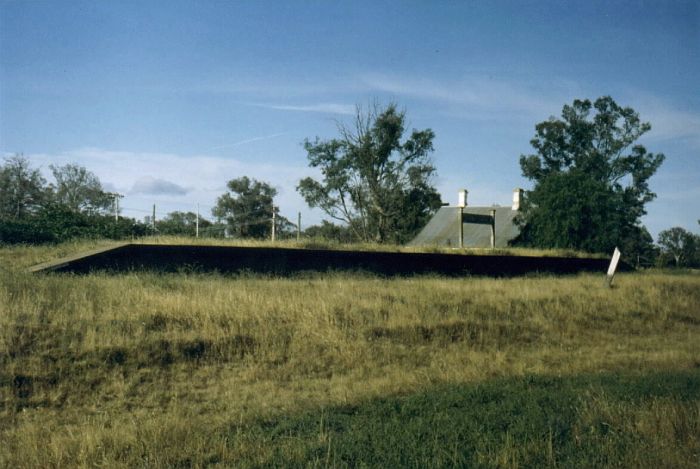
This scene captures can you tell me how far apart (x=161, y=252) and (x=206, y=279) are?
1.48 metres

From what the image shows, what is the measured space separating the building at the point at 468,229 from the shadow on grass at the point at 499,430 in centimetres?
3544

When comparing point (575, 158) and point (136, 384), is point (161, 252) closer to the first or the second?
point (136, 384)

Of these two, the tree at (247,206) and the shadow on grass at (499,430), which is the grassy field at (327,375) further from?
the tree at (247,206)

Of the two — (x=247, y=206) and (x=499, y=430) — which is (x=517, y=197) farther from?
(x=499, y=430)

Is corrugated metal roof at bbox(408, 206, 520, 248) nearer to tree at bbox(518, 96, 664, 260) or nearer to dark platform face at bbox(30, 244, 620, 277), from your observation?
tree at bbox(518, 96, 664, 260)

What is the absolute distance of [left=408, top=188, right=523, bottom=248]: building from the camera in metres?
43.2

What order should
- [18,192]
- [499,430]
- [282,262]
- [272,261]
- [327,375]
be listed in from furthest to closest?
[18,192]
[282,262]
[272,261]
[327,375]
[499,430]

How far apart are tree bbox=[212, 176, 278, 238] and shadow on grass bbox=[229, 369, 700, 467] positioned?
50760 mm

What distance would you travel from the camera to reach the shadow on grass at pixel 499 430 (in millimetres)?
4879

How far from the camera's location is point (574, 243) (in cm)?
3525

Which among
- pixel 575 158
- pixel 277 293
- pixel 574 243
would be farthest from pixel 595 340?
pixel 575 158

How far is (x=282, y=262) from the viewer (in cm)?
1599

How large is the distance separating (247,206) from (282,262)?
4383 cm

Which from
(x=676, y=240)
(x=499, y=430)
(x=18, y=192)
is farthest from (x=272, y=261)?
(x=676, y=240)
